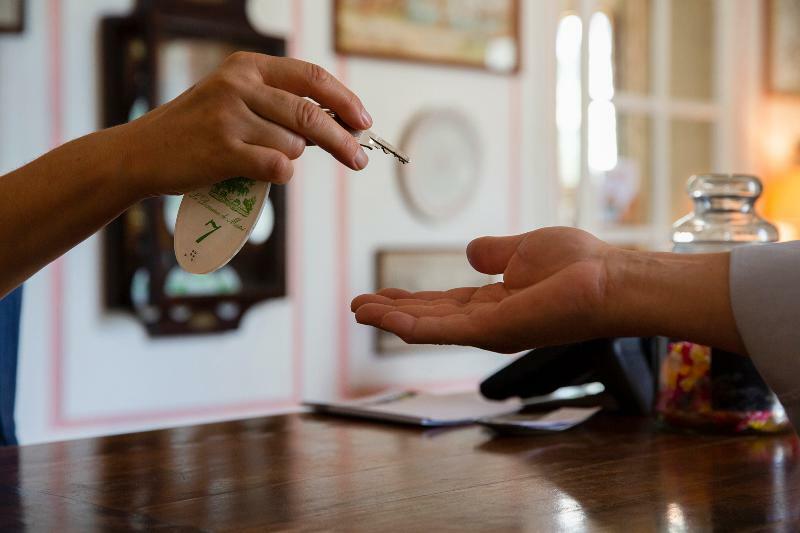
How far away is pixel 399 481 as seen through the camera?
1.20 meters

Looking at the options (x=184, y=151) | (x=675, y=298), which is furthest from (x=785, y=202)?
(x=184, y=151)

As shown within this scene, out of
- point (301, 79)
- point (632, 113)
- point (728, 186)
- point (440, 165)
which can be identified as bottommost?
point (728, 186)

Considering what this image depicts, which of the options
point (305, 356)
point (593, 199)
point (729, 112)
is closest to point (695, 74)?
point (729, 112)

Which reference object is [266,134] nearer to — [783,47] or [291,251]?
[291,251]

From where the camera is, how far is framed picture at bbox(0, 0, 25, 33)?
3338 mm

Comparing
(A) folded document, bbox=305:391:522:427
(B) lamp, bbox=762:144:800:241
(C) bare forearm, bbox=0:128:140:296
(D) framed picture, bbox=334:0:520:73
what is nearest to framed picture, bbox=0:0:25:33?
(D) framed picture, bbox=334:0:520:73

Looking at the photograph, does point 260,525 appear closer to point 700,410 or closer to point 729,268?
point 729,268

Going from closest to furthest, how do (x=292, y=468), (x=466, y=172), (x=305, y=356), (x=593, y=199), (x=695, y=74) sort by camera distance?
(x=292, y=468)
(x=305, y=356)
(x=466, y=172)
(x=593, y=199)
(x=695, y=74)

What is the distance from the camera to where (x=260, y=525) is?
38.4 inches

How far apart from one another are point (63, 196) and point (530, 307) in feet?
1.93

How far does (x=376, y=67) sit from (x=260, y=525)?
3561mm

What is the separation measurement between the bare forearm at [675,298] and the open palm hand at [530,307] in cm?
2

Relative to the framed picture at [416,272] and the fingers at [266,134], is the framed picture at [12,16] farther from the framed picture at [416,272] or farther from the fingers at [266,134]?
the fingers at [266,134]

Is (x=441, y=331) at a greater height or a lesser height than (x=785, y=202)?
lesser
